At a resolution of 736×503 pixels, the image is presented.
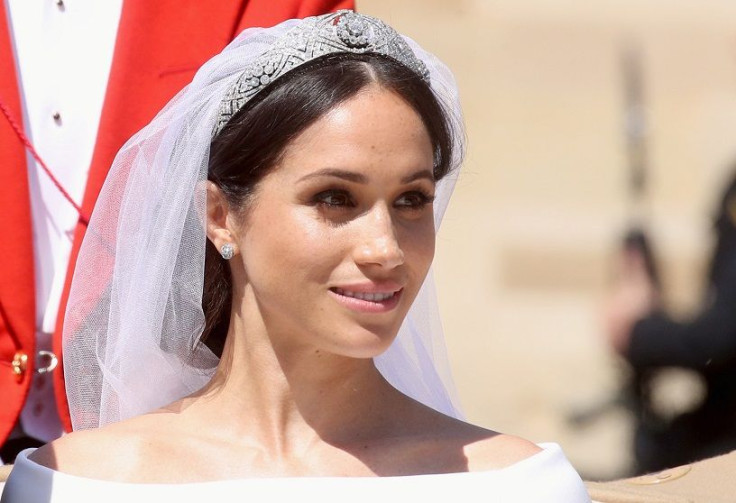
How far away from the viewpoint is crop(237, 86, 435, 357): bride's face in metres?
2.54

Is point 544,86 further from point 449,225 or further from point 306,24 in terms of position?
point 306,24

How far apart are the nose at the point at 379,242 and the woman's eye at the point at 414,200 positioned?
6 centimetres

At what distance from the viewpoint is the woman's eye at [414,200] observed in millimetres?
2617

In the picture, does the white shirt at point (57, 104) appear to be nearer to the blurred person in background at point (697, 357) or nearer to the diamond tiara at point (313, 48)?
the diamond tiara at point (313, 48)

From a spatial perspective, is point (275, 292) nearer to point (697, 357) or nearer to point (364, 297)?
point (364, 297)

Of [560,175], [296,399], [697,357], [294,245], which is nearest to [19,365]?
[296,399]

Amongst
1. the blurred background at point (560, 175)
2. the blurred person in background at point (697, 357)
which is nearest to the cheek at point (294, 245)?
the blurred person in background at point (697, 357)

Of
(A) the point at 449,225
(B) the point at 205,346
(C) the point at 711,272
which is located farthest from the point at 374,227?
(A) the point at 449,225

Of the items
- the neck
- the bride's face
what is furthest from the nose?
the neck

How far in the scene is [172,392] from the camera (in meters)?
2.91

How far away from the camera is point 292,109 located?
262 cm

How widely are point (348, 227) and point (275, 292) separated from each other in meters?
0.17

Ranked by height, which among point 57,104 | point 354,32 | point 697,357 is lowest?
point 697,357

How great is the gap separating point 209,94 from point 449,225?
173 inches
